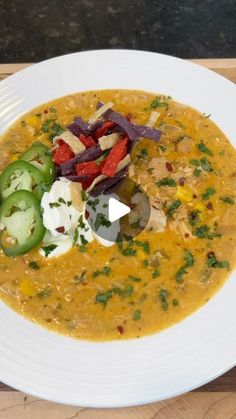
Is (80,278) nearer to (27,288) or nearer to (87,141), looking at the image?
(27,288)

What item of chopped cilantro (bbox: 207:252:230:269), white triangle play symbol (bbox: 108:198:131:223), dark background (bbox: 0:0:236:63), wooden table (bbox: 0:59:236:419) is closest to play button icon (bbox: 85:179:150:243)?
white triangle play symbol (bbox: 108:198:131:223)

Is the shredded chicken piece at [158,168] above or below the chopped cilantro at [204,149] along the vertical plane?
below

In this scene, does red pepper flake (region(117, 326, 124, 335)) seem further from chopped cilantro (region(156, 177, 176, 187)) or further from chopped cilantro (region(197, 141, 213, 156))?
chopped cilantro (region(197, 141, 213, 156))

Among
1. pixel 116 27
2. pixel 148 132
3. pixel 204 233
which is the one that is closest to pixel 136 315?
pixel 204 233

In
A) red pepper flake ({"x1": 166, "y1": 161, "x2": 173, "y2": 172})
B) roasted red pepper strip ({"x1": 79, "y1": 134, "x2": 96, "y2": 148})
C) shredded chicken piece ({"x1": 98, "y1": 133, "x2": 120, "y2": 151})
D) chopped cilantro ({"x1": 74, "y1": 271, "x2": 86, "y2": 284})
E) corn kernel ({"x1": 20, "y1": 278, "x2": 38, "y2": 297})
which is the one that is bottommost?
corn kernel ({"x1": 20, "y1": 278, "x2": 38, "y2": 297})

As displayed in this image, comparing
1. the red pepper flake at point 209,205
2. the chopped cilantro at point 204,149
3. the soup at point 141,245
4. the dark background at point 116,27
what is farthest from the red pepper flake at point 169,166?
the dark background at point 116,27

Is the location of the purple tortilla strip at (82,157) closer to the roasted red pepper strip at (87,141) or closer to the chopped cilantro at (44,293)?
the roasted red pepper strip at (87,141)

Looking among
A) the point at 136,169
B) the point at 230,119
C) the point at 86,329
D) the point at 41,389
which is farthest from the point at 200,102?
the point at 41,389

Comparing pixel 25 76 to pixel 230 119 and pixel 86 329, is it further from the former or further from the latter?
pixel 86 329
